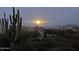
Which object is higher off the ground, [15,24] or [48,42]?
[15,24]

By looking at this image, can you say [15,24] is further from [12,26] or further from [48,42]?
[48,42]

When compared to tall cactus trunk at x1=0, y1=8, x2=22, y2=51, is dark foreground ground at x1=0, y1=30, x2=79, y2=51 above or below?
below

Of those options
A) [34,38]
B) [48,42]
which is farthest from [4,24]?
[48,42]

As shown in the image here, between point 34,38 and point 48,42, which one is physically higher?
point 34,38

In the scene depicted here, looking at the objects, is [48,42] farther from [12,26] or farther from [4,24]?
[4,24]

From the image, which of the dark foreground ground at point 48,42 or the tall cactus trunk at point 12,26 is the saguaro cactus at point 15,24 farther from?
the dark foreground ground at point 48,42

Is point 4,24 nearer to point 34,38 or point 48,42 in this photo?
point 34,38

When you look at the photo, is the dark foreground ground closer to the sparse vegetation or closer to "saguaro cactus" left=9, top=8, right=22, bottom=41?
the sparse vegetation

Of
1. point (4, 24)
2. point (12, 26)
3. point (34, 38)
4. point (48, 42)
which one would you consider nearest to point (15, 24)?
point (12, 26)

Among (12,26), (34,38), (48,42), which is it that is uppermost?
(12,26)

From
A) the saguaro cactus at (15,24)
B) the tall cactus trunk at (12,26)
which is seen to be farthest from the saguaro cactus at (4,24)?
the saguaro cactus at (15,24)

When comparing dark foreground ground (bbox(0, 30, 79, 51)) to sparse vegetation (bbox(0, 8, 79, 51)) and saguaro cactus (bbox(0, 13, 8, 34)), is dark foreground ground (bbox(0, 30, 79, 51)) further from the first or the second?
saguaro cactus (bbox(0, 13, 8, 34))

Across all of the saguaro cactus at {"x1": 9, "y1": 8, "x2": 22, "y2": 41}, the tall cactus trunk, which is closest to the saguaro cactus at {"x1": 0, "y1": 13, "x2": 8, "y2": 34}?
the tall cactus trunk

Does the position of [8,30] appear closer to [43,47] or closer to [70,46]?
[43,47]
